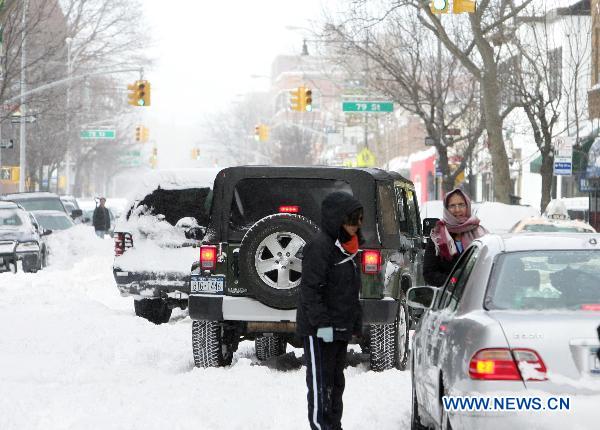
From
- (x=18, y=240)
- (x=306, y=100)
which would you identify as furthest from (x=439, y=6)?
(x=306, y=100)

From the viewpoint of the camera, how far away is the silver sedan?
19.2 ft

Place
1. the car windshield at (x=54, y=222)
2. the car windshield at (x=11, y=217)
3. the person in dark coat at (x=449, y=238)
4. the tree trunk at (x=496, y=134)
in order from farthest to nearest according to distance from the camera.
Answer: the car windshield at (x=54, y=222), the tree trunk at (x=496, y=134), the car windshield at (x=11, y=217), the person in dark coat at (x=449, y=238)

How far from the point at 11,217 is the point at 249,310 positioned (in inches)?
677

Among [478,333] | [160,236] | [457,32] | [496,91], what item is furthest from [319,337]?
[457,32]

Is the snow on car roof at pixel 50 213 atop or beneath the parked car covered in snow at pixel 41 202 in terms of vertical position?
beneath

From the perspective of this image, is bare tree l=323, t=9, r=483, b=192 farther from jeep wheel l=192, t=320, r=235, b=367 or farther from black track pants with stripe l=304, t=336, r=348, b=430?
black track pants with stripe l=304, t=336, r=348, b=430

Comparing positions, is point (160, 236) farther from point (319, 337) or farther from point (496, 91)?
point (496, 91)

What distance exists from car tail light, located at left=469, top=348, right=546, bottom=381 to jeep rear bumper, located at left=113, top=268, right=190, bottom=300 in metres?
10.8

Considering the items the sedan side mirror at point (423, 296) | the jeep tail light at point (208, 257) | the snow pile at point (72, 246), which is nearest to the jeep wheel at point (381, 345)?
the jeep tail light at point (208, 257)

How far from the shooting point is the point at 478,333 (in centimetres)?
609

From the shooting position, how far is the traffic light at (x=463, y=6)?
23281 mm

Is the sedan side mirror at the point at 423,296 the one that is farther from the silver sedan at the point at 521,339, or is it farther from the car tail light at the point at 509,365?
the car tail light at the point at 509,365

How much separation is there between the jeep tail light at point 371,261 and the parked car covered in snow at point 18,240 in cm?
1632

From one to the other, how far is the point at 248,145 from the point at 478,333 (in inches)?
5819
